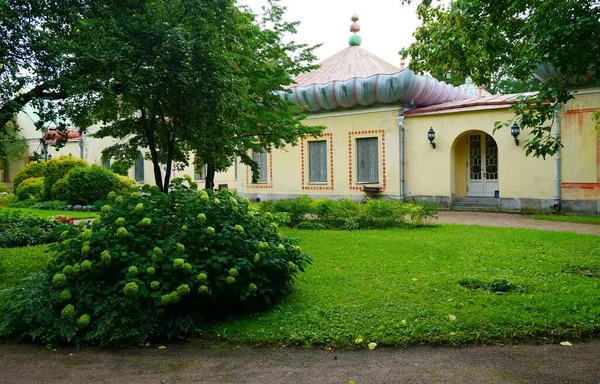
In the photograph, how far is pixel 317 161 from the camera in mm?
23672

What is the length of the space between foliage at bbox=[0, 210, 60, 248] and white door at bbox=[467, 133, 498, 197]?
1494 cm

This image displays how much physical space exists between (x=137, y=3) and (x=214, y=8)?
130 cm

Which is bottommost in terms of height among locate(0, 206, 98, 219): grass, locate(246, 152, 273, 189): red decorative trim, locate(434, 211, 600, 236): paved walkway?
locate(434, 211, 600, 236): paved walkway

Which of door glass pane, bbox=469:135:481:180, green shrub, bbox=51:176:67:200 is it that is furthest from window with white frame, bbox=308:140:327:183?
green shrub, bbox=51:176:67:200

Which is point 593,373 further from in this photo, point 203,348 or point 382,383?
point 203,348

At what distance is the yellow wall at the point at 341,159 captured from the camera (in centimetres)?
2125

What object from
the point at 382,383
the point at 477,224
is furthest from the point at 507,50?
the point at 477,224

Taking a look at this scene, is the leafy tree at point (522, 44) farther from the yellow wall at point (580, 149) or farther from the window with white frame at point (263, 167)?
the window with white frame at point (263, 167)

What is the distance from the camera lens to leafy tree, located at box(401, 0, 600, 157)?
5371mm

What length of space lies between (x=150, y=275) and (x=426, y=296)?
3208mm

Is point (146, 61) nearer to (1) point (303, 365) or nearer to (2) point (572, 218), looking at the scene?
(1) point (303, 365)

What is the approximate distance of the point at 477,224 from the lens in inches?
576

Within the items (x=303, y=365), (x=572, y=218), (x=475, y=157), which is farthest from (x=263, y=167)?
(x=303, y=365)

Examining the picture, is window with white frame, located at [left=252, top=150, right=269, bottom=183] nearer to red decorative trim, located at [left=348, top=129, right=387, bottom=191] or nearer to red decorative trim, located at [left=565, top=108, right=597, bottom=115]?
red decorative trim, located at [left=348, top=129, right=387, bottom=191]
